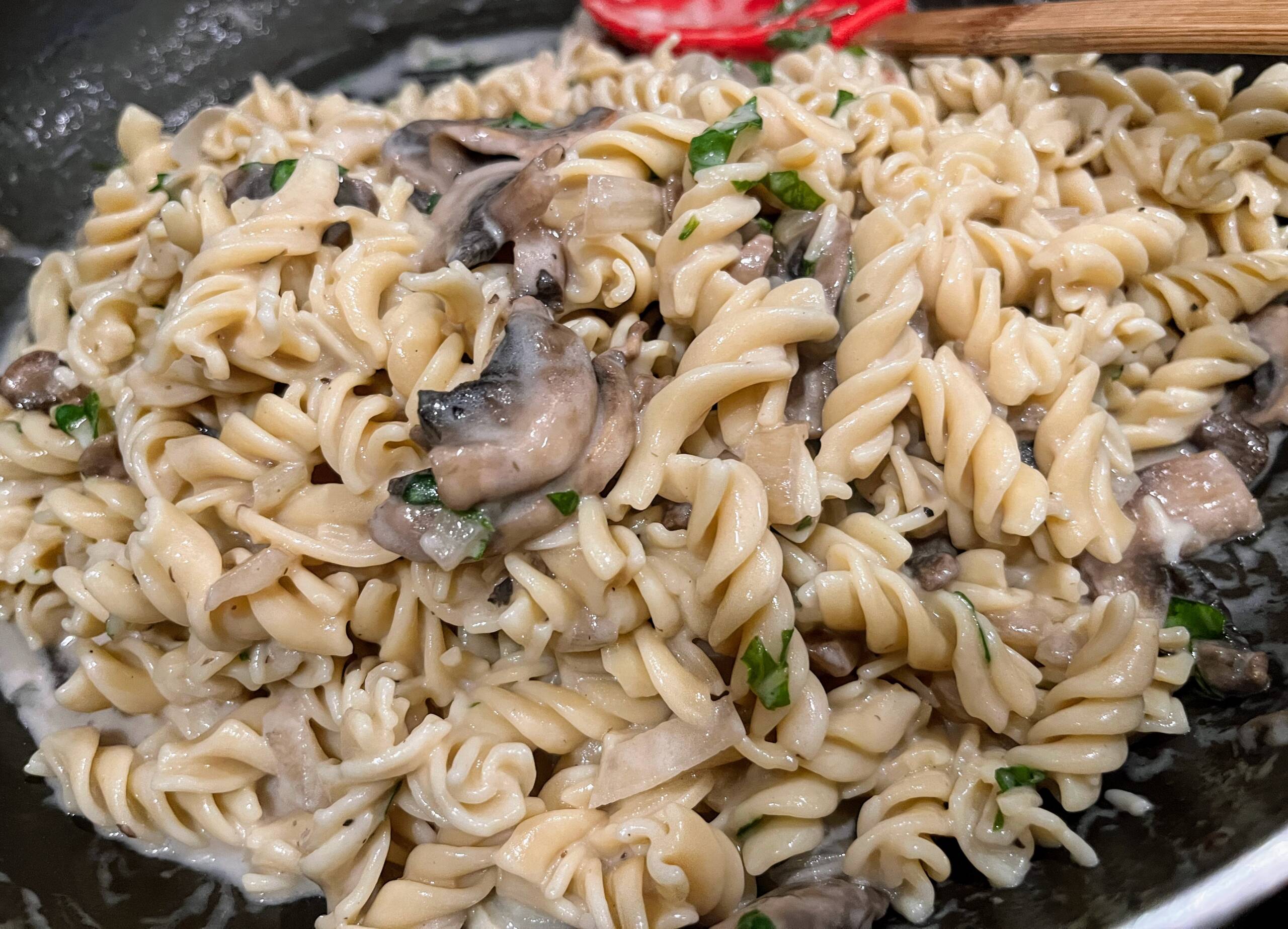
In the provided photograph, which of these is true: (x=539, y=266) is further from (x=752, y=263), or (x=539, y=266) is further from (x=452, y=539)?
(x=452, y=539)

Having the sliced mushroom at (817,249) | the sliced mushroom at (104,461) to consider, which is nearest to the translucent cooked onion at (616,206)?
the sliced mushroom at (817,249)

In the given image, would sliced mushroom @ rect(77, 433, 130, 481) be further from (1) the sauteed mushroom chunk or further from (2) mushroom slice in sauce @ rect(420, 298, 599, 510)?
(2) mushroom slice in sauce @ rect(420, 298, 599, 510)

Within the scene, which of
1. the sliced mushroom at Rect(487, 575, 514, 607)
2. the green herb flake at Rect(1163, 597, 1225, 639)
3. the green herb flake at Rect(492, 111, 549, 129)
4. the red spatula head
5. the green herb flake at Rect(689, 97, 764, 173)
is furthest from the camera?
the red spatula head

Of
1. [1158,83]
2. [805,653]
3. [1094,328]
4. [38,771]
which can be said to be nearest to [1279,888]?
[805,653]

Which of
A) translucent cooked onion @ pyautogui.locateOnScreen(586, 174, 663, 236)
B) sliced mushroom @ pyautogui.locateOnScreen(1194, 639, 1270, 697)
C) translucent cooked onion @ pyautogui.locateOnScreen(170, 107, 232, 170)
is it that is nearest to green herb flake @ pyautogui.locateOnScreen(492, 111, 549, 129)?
translucent cooked onion @ pyautogui.locateOnScreen(586, 174, 663, 236)

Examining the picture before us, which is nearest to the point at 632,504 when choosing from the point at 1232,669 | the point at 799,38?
the point at 1232,669

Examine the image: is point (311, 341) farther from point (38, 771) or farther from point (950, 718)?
point (950, 718)

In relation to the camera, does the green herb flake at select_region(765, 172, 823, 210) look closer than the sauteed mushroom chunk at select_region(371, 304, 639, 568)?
No

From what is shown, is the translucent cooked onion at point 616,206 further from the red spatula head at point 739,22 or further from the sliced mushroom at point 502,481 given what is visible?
the red spatula head at point 739,22
